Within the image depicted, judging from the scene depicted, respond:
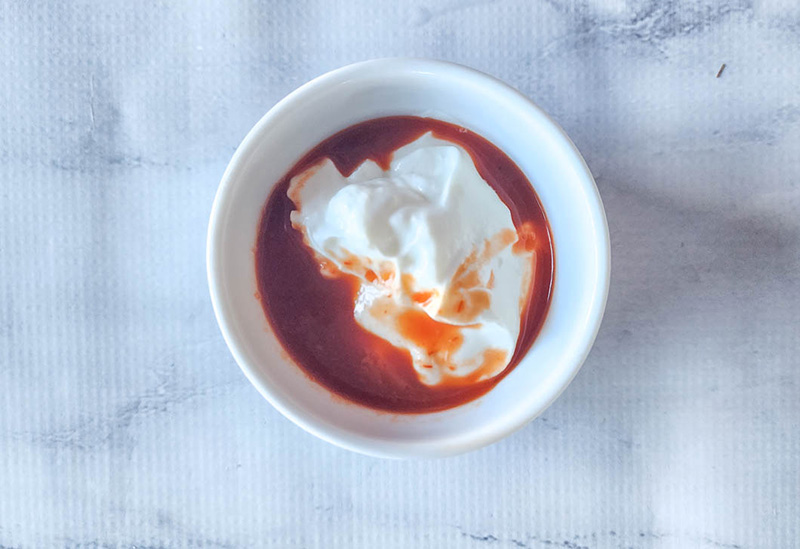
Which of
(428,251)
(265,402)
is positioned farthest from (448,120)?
(265,402)

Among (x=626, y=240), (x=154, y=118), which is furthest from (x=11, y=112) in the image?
(x=626, y=240)

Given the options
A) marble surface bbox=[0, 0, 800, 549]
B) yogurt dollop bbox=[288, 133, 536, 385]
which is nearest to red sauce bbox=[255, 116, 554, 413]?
yogurt dollop bbox=[288, 133, 536, 385]

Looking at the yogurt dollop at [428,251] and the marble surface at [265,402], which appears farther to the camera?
the marble surface at [265,402]

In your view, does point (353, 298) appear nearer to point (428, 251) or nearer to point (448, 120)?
point (428, 251)

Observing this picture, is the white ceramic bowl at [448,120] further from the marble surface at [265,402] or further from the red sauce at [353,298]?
the marble surface at [265,402]

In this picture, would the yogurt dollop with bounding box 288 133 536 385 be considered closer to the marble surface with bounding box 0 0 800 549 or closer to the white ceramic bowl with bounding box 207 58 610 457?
the white ceramic bowl with bounding box 207 58 610 457

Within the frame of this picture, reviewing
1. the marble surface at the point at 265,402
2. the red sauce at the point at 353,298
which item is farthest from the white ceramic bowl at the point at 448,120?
the marble surface at the point at 265,402
